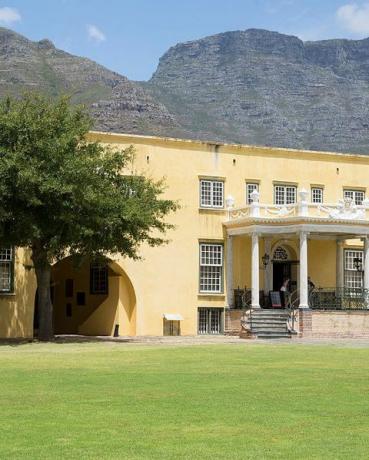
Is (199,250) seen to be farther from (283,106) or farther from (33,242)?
(283,106)

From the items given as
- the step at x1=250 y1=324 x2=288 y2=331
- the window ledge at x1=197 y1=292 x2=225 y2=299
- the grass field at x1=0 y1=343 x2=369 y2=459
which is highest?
the window ledge at x1=197 y1=292 x2=225 y2=299

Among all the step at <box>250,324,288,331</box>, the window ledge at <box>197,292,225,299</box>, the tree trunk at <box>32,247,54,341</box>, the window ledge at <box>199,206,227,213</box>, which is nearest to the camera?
the tree trunk at <box>32,247,54,341</box>

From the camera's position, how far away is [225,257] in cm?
4081

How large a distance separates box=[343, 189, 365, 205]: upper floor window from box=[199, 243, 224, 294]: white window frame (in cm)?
669

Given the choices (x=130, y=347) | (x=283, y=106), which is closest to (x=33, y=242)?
(x=130, y=347)

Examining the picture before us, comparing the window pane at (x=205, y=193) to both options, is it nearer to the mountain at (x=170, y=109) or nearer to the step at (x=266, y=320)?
the step at (x=266, y=320)

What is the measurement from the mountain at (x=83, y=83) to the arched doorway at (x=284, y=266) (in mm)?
108199

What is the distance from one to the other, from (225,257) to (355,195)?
7189 mm

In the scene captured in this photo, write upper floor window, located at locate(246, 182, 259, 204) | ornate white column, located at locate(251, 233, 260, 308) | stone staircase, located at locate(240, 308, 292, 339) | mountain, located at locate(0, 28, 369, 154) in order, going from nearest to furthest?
stone staircase, located at locate(240, 308, 292, 339)
ornate white column, located at locate(251, 233, 260, 308)
upper floor window, located at locate(246, 182, 259, 204)
mountain, located at locate(0, 28, 369, 154)

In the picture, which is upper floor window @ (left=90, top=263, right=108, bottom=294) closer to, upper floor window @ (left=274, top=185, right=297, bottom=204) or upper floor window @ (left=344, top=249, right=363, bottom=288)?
upper floor window @ (left=274, top=185, right=297, bottom=204)

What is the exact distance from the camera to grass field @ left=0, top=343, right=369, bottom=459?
1051 centimetres

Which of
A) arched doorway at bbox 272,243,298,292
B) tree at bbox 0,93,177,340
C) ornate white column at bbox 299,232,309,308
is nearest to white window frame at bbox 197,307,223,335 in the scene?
arched doorway at bbox 272,243,298,292

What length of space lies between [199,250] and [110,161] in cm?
953

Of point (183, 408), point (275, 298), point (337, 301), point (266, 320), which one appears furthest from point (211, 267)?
point (183, 408)
